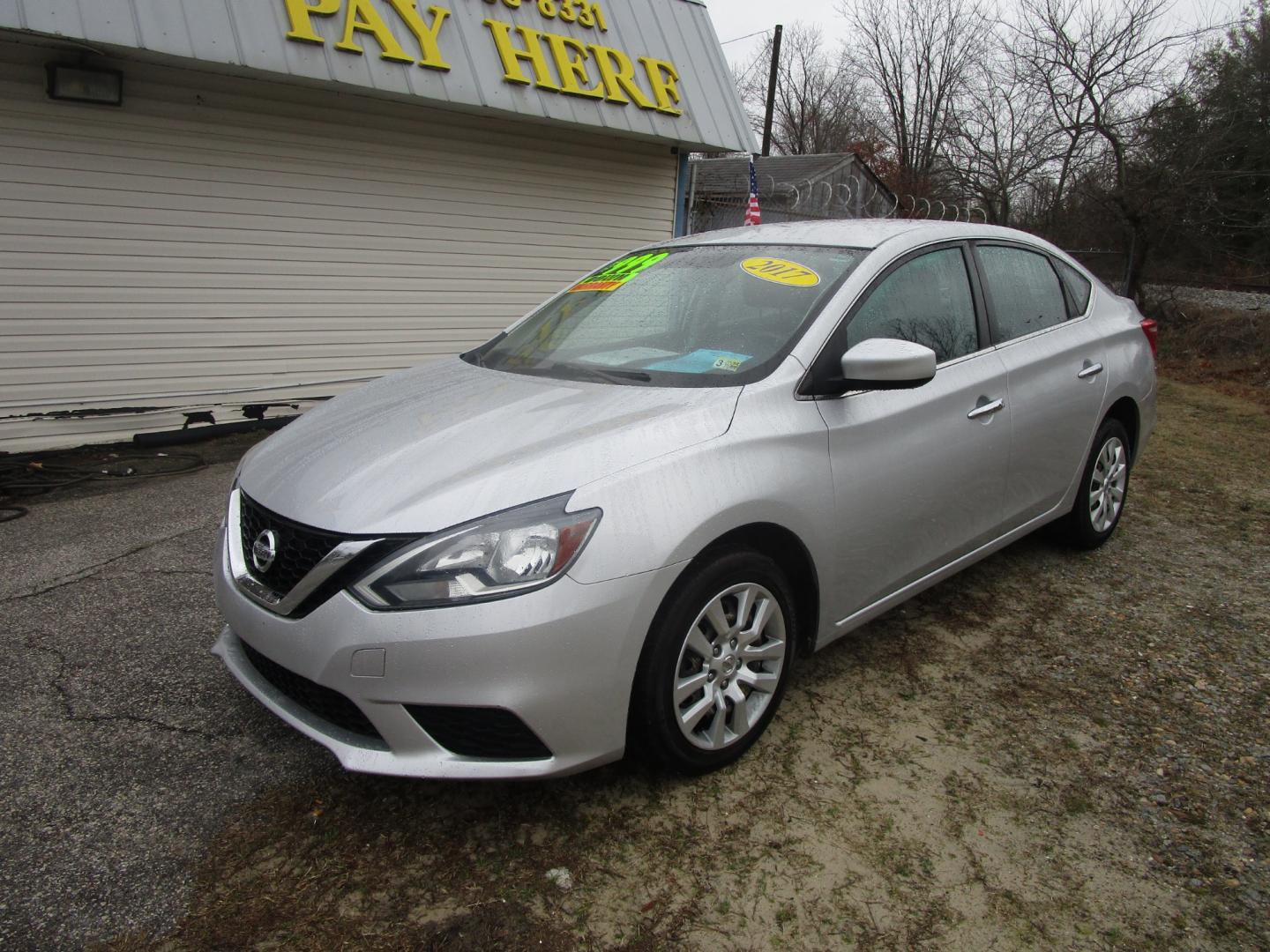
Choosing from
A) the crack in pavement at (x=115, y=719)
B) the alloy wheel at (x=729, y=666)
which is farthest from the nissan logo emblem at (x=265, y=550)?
the alloy wheel at (x=729, y=666)

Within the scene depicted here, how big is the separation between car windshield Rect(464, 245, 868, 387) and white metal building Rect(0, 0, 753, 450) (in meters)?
4.24

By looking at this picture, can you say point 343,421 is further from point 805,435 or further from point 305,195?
point 305,195

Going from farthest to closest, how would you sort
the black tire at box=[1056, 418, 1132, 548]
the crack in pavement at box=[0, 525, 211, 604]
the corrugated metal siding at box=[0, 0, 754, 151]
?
the corrugated metal siding at box=[0, 0, 754, 151]
the black tire at box=[1056, 418, 1132, 548]
the crack in pavement at box=[0, 525, 211, 604]

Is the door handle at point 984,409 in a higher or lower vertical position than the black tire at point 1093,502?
higher

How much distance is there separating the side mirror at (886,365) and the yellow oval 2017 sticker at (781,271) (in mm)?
448

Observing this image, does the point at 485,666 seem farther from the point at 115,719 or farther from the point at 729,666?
the point at 115,719

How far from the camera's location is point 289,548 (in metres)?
2.26

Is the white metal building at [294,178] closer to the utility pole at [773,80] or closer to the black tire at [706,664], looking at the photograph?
the black tire at [706,664]

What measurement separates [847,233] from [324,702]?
2492 mm

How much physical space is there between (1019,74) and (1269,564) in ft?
50.5

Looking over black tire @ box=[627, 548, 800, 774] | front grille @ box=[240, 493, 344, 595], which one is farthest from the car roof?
front grille @ box=[240, 493, 344, 595]

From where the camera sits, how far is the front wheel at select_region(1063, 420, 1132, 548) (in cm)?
411

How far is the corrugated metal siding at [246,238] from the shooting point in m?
6.14

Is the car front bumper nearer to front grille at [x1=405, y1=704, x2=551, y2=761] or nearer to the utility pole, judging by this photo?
front grille at [x1=405, y1=704, x2=551, y2=761]
